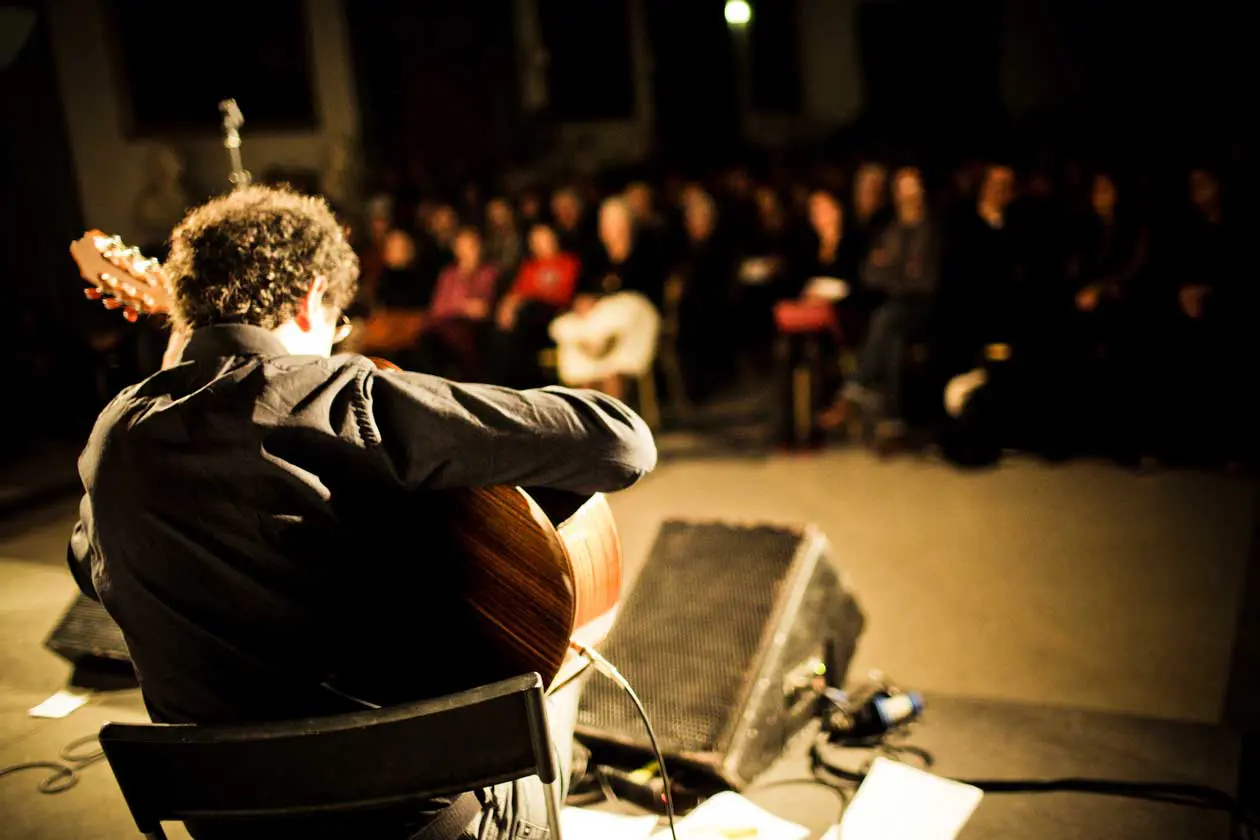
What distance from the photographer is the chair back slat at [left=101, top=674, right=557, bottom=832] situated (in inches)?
42.5

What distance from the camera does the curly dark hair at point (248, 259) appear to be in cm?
130

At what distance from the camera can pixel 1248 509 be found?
11.5 feet

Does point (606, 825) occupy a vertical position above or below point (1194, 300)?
below

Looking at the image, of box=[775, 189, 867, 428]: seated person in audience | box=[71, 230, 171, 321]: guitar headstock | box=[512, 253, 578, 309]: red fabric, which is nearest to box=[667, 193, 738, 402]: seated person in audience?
box=[775, 189, 867, 428]: seated person in audience

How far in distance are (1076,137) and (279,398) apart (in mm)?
8976

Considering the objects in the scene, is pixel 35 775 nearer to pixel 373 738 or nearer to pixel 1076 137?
pixel 373 738

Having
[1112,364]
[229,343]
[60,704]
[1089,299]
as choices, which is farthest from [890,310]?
[229,343]

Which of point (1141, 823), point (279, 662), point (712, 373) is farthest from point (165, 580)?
point (712, 373)

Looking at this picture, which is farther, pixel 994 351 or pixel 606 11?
pixel 606 11

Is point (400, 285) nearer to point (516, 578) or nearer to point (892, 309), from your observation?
point (892, 309)

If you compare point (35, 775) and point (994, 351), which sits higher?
point (994, 351)

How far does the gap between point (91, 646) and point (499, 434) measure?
5.10ft

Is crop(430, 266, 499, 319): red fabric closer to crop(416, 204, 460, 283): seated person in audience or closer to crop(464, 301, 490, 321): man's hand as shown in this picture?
crop(464, 301, 490, 321): man's hand

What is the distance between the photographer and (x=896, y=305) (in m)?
4.53
